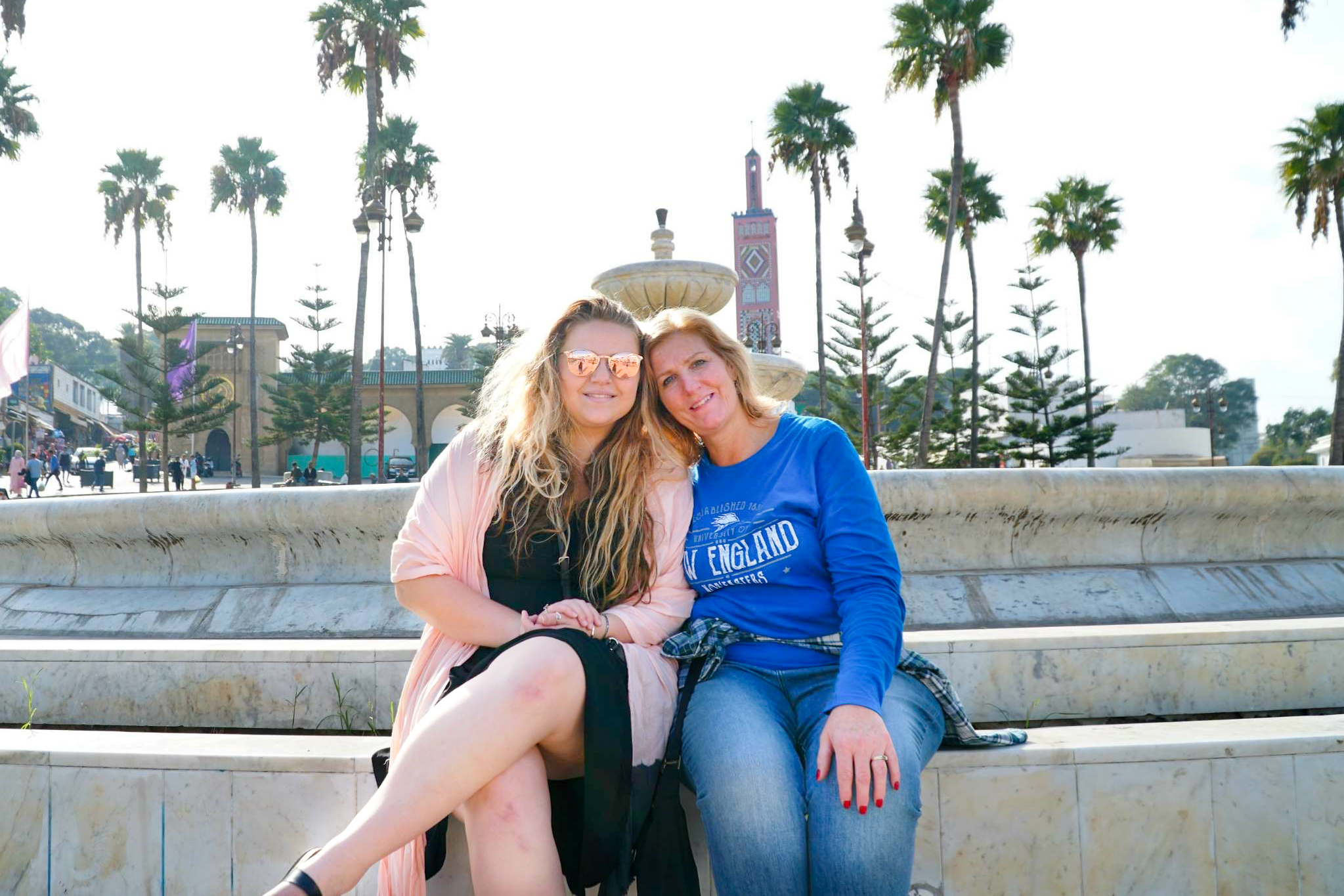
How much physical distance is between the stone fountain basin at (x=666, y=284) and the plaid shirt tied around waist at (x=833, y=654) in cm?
549

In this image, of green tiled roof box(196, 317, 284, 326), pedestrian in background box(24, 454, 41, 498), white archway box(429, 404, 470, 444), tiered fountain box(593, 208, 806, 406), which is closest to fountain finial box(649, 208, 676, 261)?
tiered fountain box(593, 208, 806, 406)

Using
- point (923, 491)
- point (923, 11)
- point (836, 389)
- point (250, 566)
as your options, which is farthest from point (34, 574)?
point (836, 389)

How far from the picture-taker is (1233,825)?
1.75m

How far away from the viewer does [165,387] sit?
2827 cm

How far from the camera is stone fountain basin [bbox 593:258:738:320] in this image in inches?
284

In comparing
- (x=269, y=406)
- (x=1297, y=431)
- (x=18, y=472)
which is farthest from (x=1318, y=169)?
(x=1297, y=431)

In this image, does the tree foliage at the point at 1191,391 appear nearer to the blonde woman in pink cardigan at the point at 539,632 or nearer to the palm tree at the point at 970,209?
the palm tree at the point at 970,209

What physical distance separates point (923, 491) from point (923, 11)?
18.0 metres

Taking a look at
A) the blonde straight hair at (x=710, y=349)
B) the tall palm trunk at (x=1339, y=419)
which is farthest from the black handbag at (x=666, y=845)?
the tall palm trunk at (x=1339, y=419)

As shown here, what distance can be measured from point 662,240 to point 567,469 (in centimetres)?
666

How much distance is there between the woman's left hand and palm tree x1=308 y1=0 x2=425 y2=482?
737 inches

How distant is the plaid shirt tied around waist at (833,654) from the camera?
5.73ft

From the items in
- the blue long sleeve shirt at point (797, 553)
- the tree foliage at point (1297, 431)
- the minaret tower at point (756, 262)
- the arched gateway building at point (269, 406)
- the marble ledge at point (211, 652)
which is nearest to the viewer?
the blue long sleeve shirt at point (797, 553)

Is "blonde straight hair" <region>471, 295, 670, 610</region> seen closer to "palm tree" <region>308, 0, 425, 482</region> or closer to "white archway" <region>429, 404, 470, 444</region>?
"palm tree" <region>308, 0, 425, 482</region>
